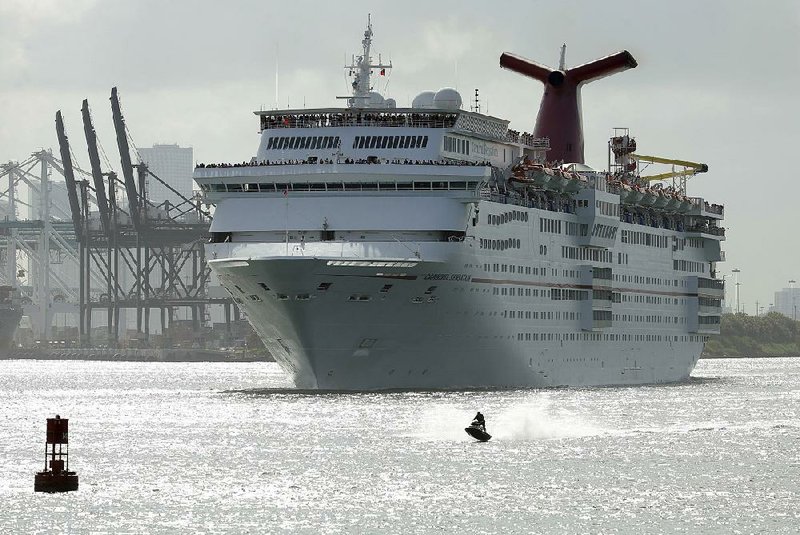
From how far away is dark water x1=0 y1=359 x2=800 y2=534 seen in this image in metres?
46.8

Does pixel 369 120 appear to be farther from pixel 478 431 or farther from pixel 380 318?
pixel 478 431

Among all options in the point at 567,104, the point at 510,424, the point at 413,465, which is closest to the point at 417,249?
the point at 510,424

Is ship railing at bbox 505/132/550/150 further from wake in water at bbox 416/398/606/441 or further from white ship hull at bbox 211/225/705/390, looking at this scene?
wake in water at bbox 416/398/606/441

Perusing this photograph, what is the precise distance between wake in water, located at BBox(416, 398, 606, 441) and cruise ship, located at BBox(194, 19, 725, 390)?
20.3 feet

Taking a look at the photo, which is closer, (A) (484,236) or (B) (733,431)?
(B) (733,431)

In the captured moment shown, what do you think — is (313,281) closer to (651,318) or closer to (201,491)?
(201,491)

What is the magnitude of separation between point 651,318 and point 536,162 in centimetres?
1838

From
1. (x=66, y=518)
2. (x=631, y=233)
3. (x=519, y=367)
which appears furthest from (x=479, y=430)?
(x=631, y=233)

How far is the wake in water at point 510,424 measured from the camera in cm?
6988

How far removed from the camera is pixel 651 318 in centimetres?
11575

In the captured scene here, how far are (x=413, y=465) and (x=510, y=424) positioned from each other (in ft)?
47.5

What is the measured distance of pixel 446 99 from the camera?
96.4 metres

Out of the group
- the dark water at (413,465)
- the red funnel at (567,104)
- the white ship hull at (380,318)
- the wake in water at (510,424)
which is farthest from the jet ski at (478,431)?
the red funnel at (567,104)

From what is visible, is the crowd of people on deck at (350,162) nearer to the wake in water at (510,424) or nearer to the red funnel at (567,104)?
the wake in water at (510,424)
